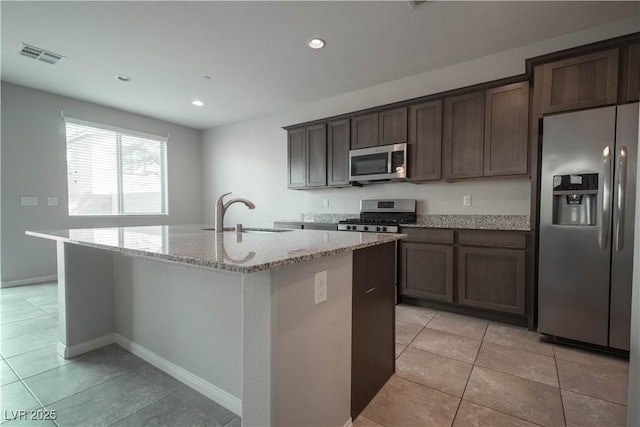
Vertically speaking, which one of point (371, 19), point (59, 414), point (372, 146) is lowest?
point (59, 414)

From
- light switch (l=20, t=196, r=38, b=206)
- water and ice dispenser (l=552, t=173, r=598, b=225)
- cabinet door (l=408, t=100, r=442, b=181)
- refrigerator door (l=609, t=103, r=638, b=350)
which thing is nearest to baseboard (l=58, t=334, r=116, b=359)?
light switch (l=20, t=196, r=38, b=206)

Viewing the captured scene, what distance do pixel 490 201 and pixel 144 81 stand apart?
14.7 feet

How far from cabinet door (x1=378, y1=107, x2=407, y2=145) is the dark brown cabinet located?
1952mm

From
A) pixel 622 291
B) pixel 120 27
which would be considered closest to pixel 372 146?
pixel 622 291

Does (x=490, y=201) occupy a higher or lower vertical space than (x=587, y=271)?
higher

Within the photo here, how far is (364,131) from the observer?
11.9 feet

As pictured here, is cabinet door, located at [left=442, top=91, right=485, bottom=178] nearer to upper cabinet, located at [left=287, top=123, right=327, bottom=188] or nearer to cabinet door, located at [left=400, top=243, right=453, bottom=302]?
cabinet door, located at [left=400, top=243, right=453, bottom=302]

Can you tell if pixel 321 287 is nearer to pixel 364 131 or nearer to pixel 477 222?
pixel 477 222

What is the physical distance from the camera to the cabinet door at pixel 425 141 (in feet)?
10.2

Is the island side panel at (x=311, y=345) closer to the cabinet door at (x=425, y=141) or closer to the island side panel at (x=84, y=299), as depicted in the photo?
the island side panel at (x=84, y=299)

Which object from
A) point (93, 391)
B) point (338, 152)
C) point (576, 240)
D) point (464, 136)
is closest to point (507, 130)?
point (464, 136)

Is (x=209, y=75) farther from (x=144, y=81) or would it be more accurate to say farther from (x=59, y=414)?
(x=59, y=414)

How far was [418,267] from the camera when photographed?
10.0 feet

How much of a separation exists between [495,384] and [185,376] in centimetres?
188
